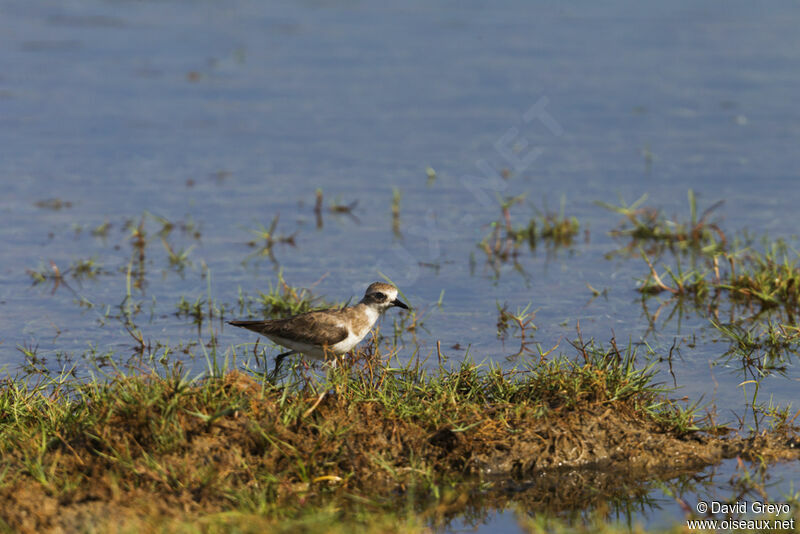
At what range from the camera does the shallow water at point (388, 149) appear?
422 inches

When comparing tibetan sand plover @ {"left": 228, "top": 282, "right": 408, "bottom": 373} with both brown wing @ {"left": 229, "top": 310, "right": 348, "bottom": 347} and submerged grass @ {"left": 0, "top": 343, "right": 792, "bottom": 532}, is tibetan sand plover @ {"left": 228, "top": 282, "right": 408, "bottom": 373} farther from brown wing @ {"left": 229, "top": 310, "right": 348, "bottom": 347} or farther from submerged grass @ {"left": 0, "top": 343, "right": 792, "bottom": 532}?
submerged grass @ {"left": 0, "top": 343, "right": 792, "bottom": 532}

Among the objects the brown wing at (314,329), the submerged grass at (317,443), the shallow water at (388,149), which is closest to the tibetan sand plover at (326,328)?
the brown wing at (314,329)

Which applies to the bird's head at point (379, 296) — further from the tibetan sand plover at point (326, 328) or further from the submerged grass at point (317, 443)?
the submerged grass at point (317, 443)

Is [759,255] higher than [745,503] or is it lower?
higher

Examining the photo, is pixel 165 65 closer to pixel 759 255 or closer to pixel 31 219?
pixel 31 219

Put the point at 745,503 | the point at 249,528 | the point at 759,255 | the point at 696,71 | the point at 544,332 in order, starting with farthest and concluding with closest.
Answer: the point at 696,71
the point at 759,255
the point at 544,332
the point at 745,503
the point at 249,528

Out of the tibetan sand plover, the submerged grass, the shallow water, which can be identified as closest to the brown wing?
the tibetan sand plover

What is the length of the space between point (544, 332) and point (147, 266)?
167 inches

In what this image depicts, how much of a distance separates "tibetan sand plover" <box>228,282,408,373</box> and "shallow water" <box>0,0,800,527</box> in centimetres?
56

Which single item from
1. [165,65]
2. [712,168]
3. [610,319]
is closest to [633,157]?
[712,168]

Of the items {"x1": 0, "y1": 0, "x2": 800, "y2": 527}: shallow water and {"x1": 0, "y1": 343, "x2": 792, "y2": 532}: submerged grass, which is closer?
{"x1": 0, "y1": 343, "x2": 792, "y2": 532}: submerged grass

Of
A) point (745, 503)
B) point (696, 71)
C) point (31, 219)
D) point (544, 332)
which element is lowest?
point (745, 503)

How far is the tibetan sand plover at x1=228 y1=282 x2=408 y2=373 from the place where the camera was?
26.8ft

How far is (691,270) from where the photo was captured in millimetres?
11250
